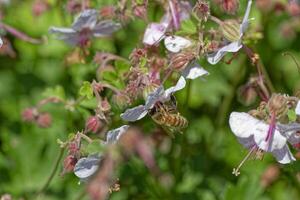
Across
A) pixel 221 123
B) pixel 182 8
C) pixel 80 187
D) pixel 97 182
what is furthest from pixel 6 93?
pixel 97 182

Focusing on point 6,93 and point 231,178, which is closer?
point 231,178

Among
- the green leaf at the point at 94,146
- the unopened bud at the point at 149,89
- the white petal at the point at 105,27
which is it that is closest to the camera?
the green leaf at the point at 94,146

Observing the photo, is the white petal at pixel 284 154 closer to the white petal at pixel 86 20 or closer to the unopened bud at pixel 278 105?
the unopened bud at pixel 278 105

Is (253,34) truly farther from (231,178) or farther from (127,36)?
(127,36)

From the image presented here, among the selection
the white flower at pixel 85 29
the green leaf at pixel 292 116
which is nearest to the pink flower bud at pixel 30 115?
the white flower at pixel 85 29

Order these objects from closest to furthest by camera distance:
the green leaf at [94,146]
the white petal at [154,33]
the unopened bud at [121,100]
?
the green leaf at [94,146]
the unopened bud at [121,100]
the white petal at [154,33]

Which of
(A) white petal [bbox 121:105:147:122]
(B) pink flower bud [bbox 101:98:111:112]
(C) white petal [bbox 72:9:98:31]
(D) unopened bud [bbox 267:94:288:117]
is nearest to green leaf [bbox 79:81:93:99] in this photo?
(B) pink flower bud [bbox 101:98:111:112]

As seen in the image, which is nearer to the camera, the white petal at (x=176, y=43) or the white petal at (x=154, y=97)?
the white petal at (x=154, y=97)
